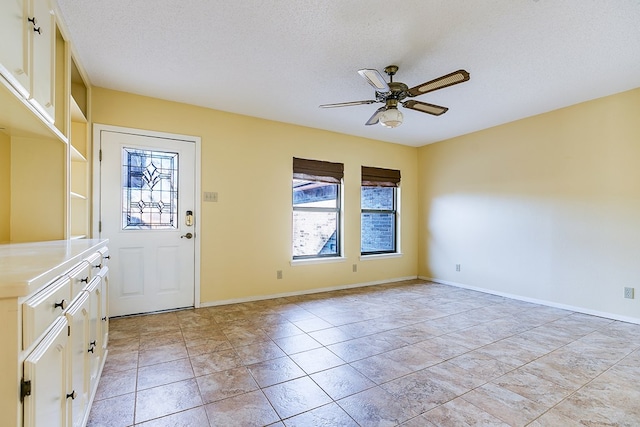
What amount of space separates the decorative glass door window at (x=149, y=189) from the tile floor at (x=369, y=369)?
107 centimetres

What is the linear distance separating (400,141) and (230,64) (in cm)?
347

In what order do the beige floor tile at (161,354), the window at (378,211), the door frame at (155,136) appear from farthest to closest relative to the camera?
the window at (378,211)
the door frame at (155,136)
the beige floor tile at (161,354)

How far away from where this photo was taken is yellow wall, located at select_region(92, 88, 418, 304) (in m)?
3.59

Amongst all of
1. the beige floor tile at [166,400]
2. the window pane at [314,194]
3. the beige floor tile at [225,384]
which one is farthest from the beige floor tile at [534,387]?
the window pane at [314,194]

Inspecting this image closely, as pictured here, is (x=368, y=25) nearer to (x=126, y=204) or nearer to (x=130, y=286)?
(x=126, y=204)

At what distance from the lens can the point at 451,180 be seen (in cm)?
517

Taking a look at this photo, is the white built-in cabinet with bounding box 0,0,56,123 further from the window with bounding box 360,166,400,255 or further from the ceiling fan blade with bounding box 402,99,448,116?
the window with bounding box 360,166,400,255

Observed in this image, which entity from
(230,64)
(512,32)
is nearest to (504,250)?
(512,32)

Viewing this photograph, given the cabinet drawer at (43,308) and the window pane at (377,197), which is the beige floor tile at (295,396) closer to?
the cabinet drawer at (43,308)

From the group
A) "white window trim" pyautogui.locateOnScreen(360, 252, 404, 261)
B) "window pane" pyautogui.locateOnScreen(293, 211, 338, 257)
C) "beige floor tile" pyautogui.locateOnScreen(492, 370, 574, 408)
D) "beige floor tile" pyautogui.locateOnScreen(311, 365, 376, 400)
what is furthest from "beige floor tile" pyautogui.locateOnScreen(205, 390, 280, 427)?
"white window trim" pyautogui.locateOnScreen(360, 252, 404, 261)

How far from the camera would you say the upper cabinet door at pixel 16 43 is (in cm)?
131

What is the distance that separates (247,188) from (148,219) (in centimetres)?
122

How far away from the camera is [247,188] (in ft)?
13.3

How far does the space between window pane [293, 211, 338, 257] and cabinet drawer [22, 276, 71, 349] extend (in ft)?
11.1
